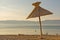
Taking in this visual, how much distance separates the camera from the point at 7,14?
838 cm

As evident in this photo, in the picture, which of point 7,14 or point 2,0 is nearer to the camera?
point 2,0

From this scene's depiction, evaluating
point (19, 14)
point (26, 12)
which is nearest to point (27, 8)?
point (26, 12)

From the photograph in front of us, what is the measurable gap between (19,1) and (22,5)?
17.1 inches

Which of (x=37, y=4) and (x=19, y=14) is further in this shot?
(x=19, y=14)

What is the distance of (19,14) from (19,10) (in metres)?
0.18

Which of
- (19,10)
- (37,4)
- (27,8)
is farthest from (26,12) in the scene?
(37,4)

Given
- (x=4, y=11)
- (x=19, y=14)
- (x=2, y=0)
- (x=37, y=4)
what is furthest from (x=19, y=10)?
(x=37, y=4)

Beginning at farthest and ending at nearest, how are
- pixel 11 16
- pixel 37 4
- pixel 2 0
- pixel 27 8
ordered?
pixel 11 16
pixel 27 8
pixel 2 0
pixel 37 4

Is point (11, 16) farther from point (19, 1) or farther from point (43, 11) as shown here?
point (43, 11)

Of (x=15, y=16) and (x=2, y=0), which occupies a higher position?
(x=2, y=0)

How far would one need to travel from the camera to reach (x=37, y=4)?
183 inches

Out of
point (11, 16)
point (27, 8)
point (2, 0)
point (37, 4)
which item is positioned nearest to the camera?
point (37, 4)

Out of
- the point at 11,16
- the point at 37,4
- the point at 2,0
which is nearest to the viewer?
the point at 37,4

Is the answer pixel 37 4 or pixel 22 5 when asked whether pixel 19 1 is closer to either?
pixel 22 5
